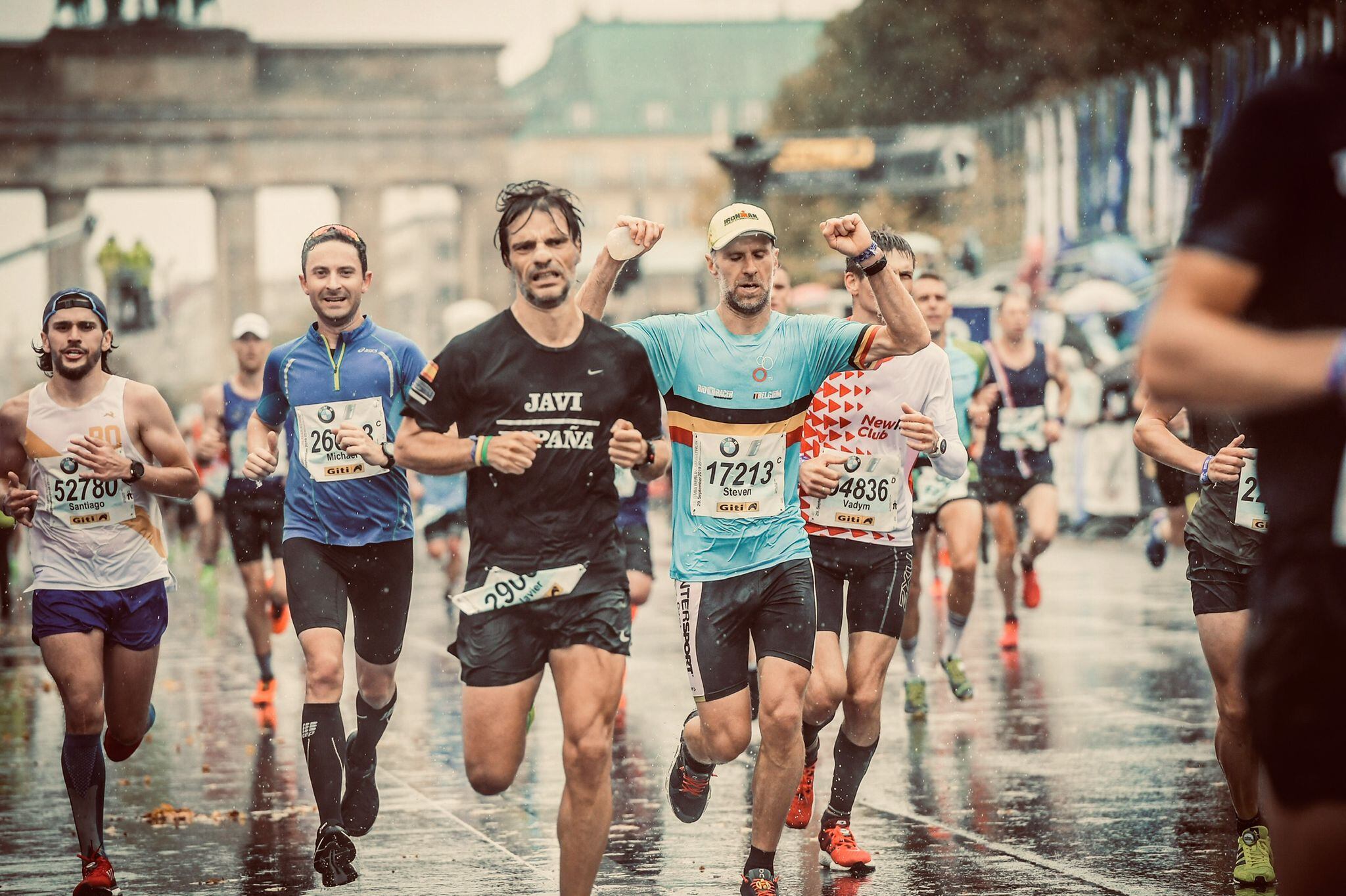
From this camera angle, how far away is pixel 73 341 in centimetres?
705

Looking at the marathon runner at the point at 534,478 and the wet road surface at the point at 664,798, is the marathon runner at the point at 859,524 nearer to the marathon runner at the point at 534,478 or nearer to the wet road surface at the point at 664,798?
the wet road surface at the point at 664,798

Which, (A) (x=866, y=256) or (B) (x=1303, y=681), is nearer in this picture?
(B) (x=1303, y=681)

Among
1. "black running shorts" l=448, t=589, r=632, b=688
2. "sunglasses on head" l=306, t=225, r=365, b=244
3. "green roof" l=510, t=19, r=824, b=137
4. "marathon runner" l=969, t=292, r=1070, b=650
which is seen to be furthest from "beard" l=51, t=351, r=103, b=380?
"green roof" l=510, t=19, r=824, b=137

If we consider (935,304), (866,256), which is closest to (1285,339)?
(866,256)

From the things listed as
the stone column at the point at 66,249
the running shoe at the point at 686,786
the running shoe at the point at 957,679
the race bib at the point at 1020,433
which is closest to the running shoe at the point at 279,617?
the running shoe at the point at 957,679

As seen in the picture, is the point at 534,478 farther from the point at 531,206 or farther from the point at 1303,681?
the point at 1303,681

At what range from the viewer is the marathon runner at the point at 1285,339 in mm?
2900

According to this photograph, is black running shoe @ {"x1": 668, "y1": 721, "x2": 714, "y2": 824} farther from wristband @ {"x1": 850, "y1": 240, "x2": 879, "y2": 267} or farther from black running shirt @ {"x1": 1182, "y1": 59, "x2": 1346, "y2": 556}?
black running shirt @ {"x1": 1182, "y1": 59, "x2": 1346, "y2": 556}

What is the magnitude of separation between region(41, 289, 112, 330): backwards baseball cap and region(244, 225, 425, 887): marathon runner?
70 centimetres

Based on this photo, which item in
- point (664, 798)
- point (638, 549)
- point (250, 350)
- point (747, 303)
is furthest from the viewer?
Answer: point (250, 350)

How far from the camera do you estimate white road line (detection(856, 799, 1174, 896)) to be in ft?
20.1

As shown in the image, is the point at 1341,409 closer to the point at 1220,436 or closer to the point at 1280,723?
the point at 1280,723

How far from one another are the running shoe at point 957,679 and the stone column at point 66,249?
4768cm

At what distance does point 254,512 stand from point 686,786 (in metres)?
5.78
